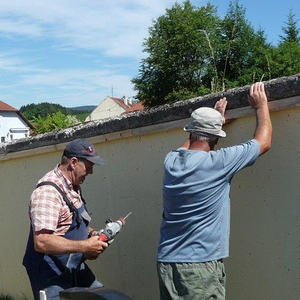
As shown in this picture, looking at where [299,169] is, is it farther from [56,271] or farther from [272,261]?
[56,271]

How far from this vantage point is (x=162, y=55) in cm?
4891

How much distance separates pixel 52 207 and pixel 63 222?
0.19m

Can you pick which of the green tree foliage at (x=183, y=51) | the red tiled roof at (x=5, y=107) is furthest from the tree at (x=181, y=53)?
the red tiled roof at (x=5, y=107)

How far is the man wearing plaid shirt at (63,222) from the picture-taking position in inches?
140

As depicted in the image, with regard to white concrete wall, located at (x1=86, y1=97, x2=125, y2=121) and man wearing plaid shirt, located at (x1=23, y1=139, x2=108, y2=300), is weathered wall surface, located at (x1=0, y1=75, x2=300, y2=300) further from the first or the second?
white concrete wall, located at (x1=86, y1=97, x2=125, y2=121)

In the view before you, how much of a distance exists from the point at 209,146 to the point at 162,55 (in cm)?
4638

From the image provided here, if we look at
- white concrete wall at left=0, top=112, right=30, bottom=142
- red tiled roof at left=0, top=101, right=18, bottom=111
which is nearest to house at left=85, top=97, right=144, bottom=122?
white concrete wall at left=0, top=112, right=30, bottom=142

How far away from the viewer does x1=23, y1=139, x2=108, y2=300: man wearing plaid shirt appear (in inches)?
140

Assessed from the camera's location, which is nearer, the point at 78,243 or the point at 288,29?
the point at 78,243

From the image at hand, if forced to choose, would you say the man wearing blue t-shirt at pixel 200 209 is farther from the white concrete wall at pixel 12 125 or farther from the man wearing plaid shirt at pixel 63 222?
the white concrete wall at pixel 12 125

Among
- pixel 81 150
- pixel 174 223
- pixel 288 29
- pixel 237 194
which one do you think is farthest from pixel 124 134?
pixel 288 29

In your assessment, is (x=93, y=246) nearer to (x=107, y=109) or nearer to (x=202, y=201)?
(x=202, y=201)

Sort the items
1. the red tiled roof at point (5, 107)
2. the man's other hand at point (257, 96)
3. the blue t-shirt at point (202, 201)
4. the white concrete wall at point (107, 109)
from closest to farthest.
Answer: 1. the blue t-shirt at point (202, 201)
2. the man's other hand at point (257, 96)
3. the red tiled roof at point (5, 107)
4. the white concrete wall at point (107, 109)

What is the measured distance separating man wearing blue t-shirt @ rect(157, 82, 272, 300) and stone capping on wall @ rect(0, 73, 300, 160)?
293mm
